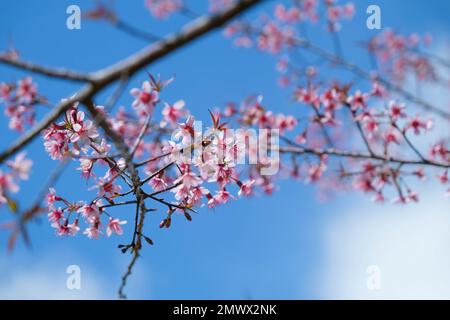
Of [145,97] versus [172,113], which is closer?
[145,97]

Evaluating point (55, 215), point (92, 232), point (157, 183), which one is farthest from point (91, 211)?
point (157, 183)

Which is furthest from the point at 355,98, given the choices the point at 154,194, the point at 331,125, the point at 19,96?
the point at 19,96

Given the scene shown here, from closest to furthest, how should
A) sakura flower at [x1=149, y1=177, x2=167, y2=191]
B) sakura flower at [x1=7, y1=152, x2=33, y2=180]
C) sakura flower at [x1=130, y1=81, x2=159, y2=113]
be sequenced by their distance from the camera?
sakura flower at [x1=7, y1=152, x2=33, y2=180]
sakura flower at [x1=130, y1=81, x2=159, y2=113]
sakura flower at [x1=149, y1=177, x2=167, y2=191]

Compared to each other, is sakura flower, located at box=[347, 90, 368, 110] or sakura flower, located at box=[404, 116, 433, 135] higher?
sakura flower, located at box=[347, 90, 368, 110]

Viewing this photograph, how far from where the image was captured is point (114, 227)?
13.1 feet

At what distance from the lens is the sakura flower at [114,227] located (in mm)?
4000

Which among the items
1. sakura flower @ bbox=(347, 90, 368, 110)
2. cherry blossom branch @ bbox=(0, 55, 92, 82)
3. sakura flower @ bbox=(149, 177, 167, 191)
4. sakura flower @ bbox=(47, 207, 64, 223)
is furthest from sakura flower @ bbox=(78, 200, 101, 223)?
sakura flower @ bbox=(347, 90, 368, 110)

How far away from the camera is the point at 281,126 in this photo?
A: 6914 millimetres

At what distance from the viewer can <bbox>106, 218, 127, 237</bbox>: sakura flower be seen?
400cm

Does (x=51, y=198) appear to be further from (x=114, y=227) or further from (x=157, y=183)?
(x=157, y=183)

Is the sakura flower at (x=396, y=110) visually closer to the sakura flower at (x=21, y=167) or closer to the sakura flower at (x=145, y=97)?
the sakura flower at (x=145, y=97)

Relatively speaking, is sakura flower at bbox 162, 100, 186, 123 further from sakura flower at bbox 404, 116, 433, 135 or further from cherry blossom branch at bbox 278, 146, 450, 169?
sakura flower at bbox 404, 116, 433, 135
